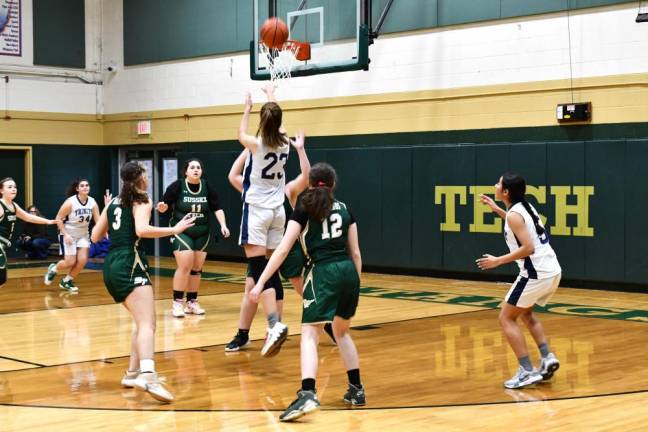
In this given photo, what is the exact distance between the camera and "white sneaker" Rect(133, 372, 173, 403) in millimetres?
6602

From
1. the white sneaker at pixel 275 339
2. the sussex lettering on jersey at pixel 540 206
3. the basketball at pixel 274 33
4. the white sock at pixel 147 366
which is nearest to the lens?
the white sock at pixel 147 366

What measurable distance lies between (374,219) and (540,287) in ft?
31.2

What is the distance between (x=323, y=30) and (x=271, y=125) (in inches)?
326

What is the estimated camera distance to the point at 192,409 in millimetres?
6500

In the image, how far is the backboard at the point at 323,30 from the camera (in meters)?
15.7

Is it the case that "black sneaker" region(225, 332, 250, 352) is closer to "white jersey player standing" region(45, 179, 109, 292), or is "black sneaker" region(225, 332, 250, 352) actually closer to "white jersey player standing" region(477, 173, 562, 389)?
"white jersey player standing" region(477, 173, 562, 389)

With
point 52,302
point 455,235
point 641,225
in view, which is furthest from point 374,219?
point 52,302

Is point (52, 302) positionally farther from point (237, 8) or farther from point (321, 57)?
point (237, 8)

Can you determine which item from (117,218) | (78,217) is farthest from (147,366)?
(78,217)

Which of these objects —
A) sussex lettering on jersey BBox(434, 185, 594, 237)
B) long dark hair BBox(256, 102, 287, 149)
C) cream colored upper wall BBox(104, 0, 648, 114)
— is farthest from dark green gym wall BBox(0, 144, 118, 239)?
long dark hair BBox(256, 102, 287, 149)

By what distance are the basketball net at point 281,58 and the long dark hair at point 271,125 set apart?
24.7 ft

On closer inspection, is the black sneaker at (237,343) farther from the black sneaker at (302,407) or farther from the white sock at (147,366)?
the black sneaker at (302,407)

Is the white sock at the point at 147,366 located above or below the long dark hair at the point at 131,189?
below

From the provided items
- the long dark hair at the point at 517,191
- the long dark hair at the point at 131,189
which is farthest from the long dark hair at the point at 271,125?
the long dark hair at the point at 517,191
